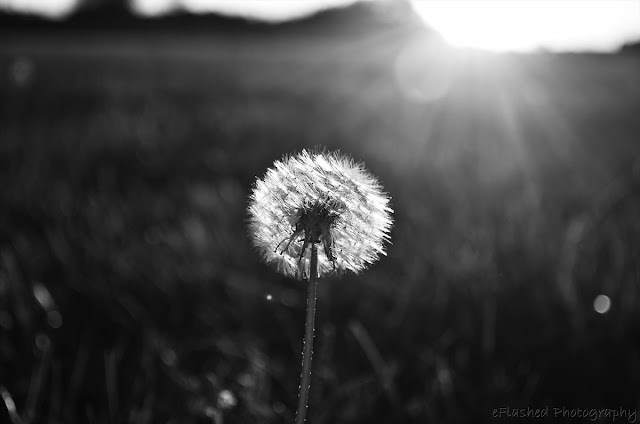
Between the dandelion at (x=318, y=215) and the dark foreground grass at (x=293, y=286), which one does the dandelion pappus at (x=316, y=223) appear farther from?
the dark foreground grass at (x=293, y=286)

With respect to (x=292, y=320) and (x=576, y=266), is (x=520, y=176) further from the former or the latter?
(x=292, y=320)

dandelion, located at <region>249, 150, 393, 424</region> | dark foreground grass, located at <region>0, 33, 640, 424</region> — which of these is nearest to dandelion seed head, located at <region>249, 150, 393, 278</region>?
dandelion, located at <region>249, 150, 393, 424</region>

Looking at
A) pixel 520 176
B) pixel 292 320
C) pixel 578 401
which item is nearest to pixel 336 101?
pixel 520 176

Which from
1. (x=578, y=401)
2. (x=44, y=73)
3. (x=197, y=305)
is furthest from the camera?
(x=44, y=73)

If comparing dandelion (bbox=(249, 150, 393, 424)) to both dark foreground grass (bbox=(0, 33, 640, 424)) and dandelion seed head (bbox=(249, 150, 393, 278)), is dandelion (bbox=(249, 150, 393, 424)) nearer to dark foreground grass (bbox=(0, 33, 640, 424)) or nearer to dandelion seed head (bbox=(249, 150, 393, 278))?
dandelion seed head (bbox=(249, 150, 393, 278))

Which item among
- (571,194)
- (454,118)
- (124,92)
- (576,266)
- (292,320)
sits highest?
(124,92)

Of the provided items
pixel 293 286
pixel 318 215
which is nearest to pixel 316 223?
pixel 318 215

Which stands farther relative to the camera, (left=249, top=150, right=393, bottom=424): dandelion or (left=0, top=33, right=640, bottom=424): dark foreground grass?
(left=0, top=33, right=640, bottom=424): dark foreground grass
